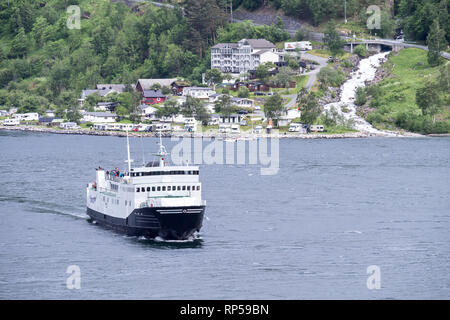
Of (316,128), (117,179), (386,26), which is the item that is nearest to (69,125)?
(316,128)

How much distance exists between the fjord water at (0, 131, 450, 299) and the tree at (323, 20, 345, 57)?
2482 inches

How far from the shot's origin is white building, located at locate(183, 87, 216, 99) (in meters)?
A: 158

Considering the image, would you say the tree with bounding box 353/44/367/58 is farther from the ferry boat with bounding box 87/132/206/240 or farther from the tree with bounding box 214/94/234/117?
the ferry boat with bounding box 87/132/206/240

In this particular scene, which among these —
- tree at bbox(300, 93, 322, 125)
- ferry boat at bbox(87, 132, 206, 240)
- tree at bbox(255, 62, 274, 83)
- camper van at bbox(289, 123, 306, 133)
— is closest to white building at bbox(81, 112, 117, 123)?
tree at bbox(255, 62, 274, 83)

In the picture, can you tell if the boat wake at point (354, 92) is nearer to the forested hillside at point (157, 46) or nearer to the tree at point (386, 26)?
the tree at point (386, 26)

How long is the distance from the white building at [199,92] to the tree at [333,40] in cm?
2339

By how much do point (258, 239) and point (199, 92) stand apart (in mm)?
97654

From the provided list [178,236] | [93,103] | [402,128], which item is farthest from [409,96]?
[178,236]

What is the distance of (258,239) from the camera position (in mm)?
62969

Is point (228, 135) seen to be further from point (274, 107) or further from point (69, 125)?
point (69, 125)

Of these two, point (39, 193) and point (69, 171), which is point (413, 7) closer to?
point (69, 171)

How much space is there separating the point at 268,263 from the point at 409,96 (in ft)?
299

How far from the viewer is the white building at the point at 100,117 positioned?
156875mm

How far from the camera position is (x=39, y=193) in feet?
277
